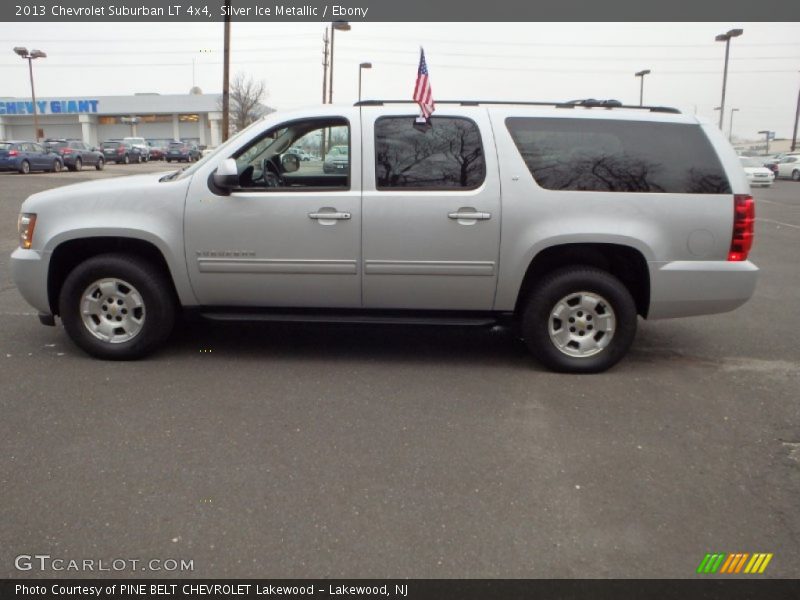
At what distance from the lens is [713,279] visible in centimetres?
489

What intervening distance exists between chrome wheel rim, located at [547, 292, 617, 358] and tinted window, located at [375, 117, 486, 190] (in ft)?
3.68

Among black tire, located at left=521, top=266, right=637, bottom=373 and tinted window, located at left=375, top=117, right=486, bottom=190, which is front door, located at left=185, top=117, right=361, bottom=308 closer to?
tinted window, located at left=375, top=117, right=486, bottom=190

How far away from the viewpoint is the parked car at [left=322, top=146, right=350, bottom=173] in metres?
5.18

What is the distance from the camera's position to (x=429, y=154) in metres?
4.95

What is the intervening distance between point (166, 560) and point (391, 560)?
911 millimetres

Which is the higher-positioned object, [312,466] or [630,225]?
[630,225]

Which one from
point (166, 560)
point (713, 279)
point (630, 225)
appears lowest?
point (166, 560)

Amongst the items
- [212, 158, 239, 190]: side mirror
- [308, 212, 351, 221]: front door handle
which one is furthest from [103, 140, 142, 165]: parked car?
[308, 212, 351, 221]: front door handle

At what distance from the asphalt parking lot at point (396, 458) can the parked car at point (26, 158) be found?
26986 mm

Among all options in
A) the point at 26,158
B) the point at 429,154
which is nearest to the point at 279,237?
the point at 429,154

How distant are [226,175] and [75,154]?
3249 cm

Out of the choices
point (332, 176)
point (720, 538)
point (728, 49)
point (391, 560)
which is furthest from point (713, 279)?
point (728, 49)

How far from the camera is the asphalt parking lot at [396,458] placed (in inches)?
113

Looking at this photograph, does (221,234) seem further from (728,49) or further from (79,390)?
(728,49)
